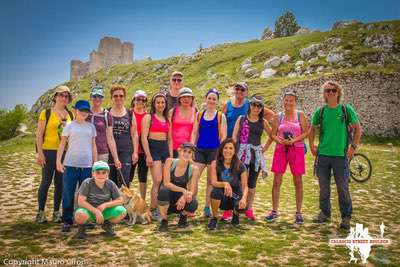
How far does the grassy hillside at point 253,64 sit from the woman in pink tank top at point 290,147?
2473 cm

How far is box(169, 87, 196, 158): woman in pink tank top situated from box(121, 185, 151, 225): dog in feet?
4.05

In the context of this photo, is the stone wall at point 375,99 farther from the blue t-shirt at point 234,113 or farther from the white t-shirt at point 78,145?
the white t-shirt at point 78,145

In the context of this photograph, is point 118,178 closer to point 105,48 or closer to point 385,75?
point 385,75

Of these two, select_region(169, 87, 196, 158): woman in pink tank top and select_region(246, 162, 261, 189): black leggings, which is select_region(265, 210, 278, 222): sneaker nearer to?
select_region(246, 162, 261, 189): black leggings

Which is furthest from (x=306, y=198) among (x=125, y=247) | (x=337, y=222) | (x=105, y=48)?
(x=105, y=48)

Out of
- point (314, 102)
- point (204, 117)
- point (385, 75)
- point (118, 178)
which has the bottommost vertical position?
point (118, 178)

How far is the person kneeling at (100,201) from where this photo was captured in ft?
18.9

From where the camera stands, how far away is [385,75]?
25312 millimetres

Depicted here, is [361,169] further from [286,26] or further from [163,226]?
[286,26]

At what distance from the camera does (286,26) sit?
292ft

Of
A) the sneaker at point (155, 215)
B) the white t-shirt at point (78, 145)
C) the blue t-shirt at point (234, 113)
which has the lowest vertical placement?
the sneaker at point (155, 215)

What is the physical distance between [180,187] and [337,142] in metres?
3.49

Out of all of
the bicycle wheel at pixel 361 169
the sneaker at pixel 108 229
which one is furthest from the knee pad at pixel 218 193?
the bicycle wheel at pixel 361 169

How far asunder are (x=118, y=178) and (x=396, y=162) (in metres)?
14.5
